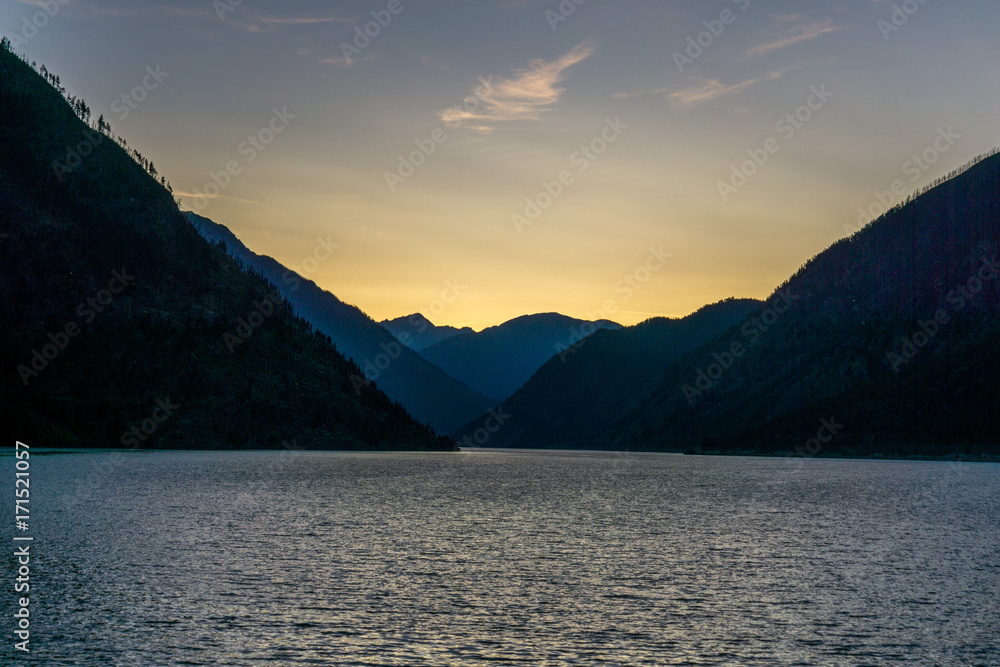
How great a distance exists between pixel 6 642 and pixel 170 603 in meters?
9.22

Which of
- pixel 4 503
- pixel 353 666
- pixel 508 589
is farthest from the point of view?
pixel 4 503

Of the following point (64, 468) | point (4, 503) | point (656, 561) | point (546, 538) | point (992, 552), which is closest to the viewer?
point (656, 561)

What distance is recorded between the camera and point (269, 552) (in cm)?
5994

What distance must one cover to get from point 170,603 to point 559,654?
19819mm

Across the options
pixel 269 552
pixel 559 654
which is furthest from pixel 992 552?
pixel 269 552

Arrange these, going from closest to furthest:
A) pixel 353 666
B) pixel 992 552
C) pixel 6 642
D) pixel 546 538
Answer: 1. pixel 353 666
2. pixel 6 642
3. pixel 992 552
4. pixel 546 538

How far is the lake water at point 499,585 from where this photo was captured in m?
34.1

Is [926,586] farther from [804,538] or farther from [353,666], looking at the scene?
[353,666]

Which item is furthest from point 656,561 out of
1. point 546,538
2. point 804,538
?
point 804,538

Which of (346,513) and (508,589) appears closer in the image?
(508,589)

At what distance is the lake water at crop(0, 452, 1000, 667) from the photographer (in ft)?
112

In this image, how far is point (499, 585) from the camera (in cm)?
4853

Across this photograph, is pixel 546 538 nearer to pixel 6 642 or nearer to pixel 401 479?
pixel 6 642

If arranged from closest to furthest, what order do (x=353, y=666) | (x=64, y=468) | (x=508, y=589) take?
(x=353, y=666) → (x=508, y=589) → (x=64, y=468)
